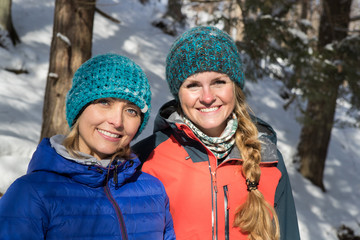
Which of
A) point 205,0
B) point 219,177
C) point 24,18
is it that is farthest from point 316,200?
point 24,18

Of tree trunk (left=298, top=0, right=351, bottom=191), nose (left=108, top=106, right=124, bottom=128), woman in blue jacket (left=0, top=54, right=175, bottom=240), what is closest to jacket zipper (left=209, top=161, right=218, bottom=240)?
woman in blue jacket (left=0, top=54, right=175, bottom=240)

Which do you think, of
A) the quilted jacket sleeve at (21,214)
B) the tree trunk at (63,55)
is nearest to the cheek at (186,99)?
the quilted jacket sleeve at (21,214)

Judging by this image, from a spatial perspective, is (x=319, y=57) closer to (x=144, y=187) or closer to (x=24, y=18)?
(x=144, y=187)

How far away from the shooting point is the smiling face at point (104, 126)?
71.4 inches

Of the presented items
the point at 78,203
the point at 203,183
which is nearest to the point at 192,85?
the point at 203,183

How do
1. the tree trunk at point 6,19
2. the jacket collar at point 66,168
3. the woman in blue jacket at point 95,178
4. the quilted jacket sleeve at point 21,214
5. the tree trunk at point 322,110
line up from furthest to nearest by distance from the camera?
the tree trunk at point 6,19, the tree trunk at point 322,110, the jacket collar at point 66,168, the woman in blue jacket at point 95,178, the quilted jacket sleeve at point 21,214

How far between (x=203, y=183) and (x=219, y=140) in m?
0.32

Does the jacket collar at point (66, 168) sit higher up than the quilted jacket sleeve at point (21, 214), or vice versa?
the jacket collar at point (66, 168)

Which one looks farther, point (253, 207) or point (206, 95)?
point (206, 95)

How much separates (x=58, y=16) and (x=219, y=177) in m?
3.06

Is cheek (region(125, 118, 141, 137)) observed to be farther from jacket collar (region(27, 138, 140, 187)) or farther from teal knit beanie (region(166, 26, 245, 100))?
teal knit beanie (region(166, 26, 245, 100))

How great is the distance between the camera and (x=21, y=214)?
4.54 ft

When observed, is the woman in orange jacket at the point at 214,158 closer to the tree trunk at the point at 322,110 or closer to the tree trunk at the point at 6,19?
the tree trunk at the point at 322,110

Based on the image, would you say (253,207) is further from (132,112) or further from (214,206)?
(132,112)
